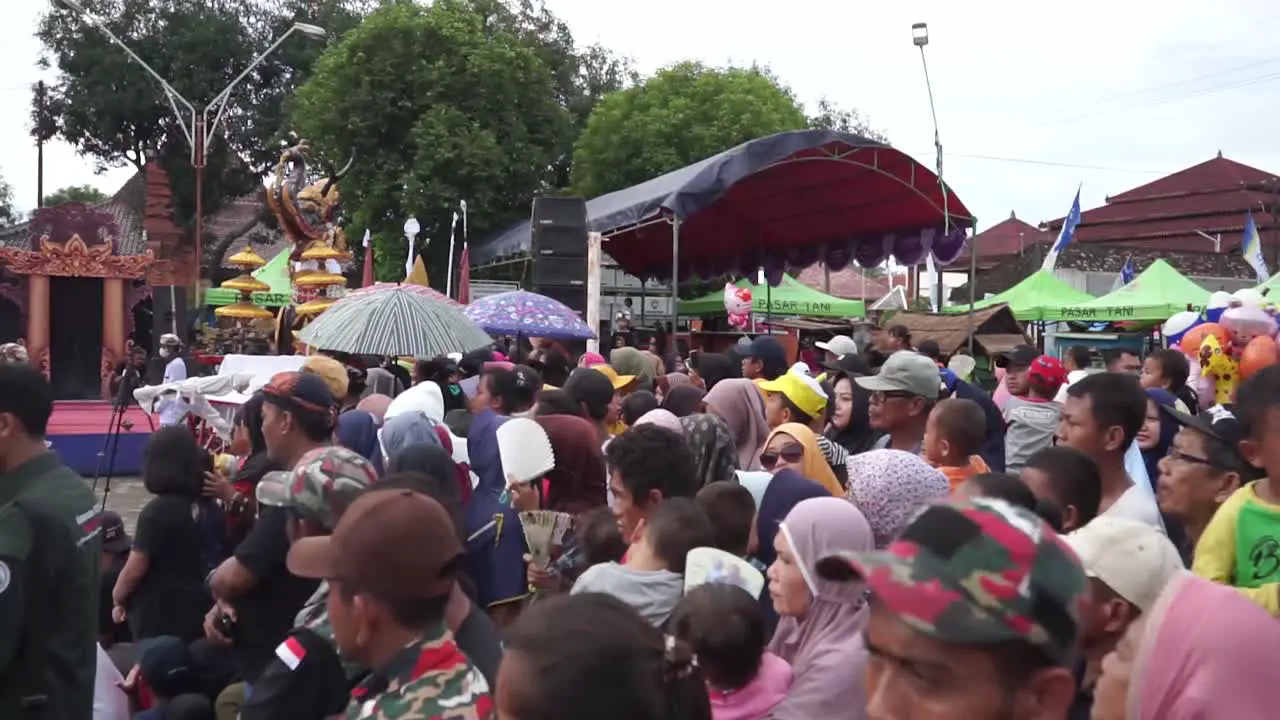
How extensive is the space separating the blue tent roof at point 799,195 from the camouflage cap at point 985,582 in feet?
40.0

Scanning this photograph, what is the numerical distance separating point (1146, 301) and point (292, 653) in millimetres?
19323

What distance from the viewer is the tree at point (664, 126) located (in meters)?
31.4

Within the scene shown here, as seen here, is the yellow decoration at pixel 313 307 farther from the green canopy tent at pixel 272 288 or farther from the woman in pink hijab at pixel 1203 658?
the woman in pink hijab at pixel 1203 658

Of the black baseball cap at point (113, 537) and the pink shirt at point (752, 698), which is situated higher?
the pink shirt at point (752, 698)

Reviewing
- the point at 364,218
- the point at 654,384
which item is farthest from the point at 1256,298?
the point at 364,218

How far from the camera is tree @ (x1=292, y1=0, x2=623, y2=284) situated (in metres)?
28.3

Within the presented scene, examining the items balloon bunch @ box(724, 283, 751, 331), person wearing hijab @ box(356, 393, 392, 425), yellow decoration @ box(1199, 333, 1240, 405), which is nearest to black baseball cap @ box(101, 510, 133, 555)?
person wearing hijab @ box(356, 393, 392, 425)

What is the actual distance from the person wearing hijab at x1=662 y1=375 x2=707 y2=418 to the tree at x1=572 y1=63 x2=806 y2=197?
24.7 m

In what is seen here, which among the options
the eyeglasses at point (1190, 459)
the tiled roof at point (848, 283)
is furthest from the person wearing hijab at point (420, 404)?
the tiled roof at point (848, 283)

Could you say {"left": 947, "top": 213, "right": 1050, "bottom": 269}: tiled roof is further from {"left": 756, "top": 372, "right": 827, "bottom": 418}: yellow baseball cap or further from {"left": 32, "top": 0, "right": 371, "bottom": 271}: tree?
{"left": 756, "top": 372, "right": 827, "bottom": 418}: yellow baseball cap

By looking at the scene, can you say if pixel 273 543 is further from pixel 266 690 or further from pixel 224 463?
pixel 224 463

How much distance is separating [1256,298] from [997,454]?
4.46 meters

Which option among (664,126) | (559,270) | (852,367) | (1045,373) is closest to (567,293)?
(559,270)

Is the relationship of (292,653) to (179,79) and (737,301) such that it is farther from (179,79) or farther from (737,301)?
(179,79)
